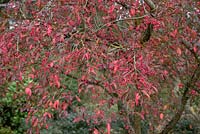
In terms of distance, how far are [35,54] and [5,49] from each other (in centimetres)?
26

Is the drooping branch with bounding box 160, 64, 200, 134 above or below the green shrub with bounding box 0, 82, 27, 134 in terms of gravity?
above

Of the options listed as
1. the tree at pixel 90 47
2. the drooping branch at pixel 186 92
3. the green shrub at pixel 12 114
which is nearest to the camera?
the tree at pixel 90 47

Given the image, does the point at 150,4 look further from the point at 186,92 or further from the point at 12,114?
the point at 12,114

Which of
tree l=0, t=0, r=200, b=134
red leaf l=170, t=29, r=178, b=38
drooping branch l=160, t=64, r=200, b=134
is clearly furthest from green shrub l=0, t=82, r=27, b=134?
red leaf l=170, t=29, r=178, b=38

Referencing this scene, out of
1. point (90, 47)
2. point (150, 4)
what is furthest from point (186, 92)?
point (90, 47)

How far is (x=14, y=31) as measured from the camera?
3.01m

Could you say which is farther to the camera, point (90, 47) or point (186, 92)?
point (186, 92)

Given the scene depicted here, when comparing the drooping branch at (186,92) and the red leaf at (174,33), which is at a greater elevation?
the red leaf at (174,33)

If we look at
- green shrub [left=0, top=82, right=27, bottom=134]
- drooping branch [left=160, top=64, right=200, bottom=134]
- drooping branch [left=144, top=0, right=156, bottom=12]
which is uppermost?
drooping branch [left=144, top=0, right=156, bottom=12]

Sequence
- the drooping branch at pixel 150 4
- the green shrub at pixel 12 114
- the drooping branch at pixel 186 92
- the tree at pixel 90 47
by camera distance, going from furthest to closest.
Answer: the green shrub at pixel 12 114 < the drooping branch at pixel 186 92 < the drooping branch at pixel 150 4 < the tree at pixel 90 47

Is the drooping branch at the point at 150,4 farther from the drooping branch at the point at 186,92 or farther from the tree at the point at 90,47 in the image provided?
the drooping branch at the point at 186,92

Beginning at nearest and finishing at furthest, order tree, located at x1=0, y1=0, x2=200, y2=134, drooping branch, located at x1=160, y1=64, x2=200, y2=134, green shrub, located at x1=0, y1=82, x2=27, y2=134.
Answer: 1. tree, located at x1=0, y1=0, x2=200, y2=134
2. drooping branch, located at x1=160, y1=64, x2=200, y2=134
3. green shrub, located at x1=0, y1=82, x2=27, y2=134

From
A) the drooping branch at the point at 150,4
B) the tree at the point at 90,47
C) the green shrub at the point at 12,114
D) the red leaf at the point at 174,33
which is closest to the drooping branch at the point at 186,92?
the tree at the point at 90,47

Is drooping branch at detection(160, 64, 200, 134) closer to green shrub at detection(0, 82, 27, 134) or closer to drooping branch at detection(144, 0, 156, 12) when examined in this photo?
drooping branch at detection(144, 0, 156, 12)
